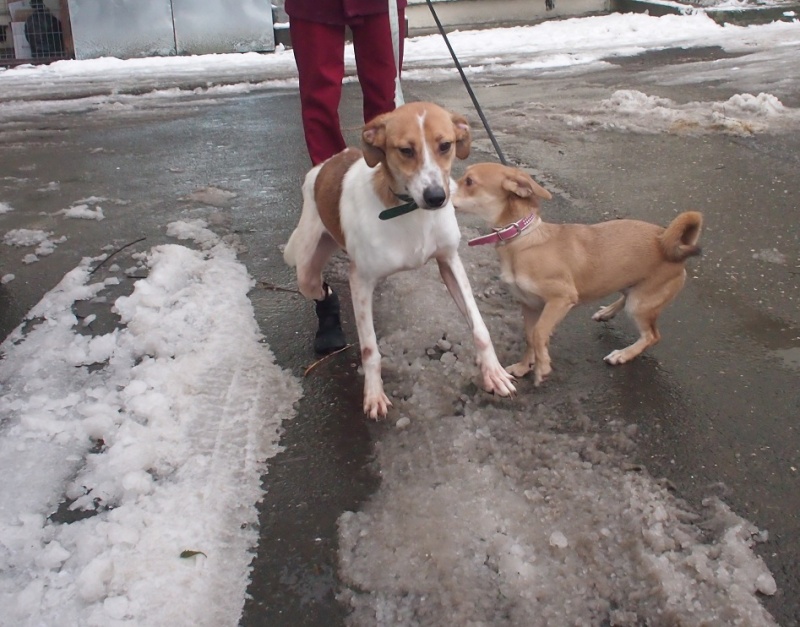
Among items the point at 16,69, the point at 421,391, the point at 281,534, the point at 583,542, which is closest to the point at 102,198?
the point at 421,391

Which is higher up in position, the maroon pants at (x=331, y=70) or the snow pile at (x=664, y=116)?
the maroon pants at (x=331, y=70)

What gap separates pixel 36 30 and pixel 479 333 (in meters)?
13.6

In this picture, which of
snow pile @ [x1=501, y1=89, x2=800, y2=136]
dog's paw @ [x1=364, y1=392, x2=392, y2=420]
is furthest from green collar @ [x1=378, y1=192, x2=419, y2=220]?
snow pile @ [x1=501, y1=89, x2=800, y2=136]

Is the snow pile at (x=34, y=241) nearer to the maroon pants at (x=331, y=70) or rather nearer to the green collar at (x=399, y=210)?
the maroon pants at (x=331, y=70)

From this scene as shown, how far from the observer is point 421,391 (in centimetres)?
285

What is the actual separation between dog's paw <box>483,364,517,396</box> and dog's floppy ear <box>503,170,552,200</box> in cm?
74

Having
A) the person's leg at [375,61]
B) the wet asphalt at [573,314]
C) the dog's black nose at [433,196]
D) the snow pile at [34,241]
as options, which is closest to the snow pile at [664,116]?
the wet asphalt at [573,314]

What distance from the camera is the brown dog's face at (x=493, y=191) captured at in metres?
3.04

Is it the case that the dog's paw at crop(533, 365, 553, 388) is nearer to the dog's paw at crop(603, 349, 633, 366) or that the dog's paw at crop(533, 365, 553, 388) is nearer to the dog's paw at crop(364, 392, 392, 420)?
the dog's paw at crop(603, 349, 633, 366)

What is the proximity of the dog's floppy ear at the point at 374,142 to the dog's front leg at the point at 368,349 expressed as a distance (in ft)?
1.41

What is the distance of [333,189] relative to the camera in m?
3.06

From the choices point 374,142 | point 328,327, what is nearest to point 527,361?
point 328,327

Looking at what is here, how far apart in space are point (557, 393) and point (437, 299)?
0.92 m

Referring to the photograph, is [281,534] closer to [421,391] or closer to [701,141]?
[421,391]
